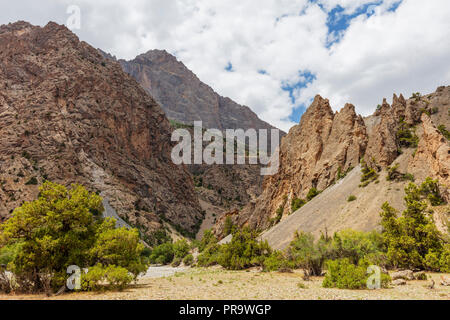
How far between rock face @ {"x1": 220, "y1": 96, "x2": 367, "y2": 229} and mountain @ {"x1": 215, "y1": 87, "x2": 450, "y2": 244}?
0.17 meters

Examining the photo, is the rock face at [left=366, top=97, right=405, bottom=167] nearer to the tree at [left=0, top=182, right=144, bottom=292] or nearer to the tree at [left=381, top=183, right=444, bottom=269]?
the tree at [left=381, top=183, right=444, bottom=269]

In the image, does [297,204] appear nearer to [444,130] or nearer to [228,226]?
[444,130]

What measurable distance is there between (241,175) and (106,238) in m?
142

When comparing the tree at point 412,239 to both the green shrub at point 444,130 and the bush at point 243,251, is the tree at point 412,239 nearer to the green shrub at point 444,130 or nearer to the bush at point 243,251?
the bush at point 243,251

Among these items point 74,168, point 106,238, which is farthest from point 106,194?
point 106,238

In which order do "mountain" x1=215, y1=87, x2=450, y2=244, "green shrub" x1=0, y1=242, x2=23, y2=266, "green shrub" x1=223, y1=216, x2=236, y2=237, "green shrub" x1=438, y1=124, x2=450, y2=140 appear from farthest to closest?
"green shrub" x1=223, y1=216, x2=236, y2=237 < "green shrub" x1=438, y1=124, x2=450, y2=140 < "mountain" x1=215, y1=87, x2=450, y2=244 < "green shrub" x1=0, y1=242, x2=23, y2=266

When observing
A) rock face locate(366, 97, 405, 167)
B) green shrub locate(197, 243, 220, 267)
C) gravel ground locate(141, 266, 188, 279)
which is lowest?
gravel ground locate(141, 266, 188, 279)

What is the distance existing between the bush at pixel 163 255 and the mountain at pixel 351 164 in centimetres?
2119

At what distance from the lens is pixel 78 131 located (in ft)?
297

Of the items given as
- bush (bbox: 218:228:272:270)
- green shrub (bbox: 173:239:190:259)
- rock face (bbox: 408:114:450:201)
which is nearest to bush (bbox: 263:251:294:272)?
bush (bbox: 218:228:272:270)

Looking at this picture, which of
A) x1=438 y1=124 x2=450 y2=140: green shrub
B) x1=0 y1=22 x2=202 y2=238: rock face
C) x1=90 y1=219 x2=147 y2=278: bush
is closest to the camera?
x1=90 y1=219 x2=147 y2=278: bush

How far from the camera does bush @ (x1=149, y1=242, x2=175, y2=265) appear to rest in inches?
2840

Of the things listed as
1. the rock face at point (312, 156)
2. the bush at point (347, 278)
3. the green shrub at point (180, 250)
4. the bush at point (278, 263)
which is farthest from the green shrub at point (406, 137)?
the green shrub at point (180, 250)

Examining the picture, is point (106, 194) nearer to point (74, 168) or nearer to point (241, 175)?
point (74, 168)
